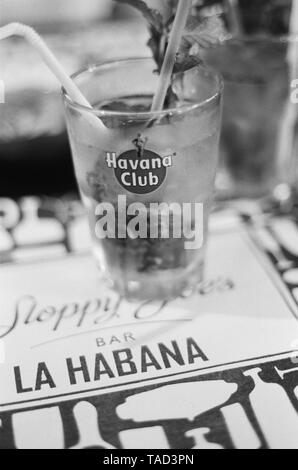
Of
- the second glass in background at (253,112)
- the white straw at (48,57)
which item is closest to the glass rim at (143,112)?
the white straw at (48,57)

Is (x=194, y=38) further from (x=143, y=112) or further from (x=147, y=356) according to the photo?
(x=147, y=356)

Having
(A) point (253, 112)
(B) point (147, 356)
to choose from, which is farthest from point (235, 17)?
(B) point (147, 356)

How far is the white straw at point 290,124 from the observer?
85 centimetres

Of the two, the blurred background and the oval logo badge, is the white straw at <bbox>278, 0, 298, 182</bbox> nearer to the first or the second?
the blurred background

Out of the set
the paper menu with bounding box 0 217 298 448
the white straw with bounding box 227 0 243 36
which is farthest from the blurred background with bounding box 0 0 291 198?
the paper menu with bounding box 0 217 298 448

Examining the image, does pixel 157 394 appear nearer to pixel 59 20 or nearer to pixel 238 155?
pixel 238 155

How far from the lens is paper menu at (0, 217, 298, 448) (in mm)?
563

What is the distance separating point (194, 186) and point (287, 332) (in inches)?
7.3

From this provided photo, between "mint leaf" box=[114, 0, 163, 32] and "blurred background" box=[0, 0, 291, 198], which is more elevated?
"blurred background" box=[0, 0, 291, 198]

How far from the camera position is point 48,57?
2.04 feet

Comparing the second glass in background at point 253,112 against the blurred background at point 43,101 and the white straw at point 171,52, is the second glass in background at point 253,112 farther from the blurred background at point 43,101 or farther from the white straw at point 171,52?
the white straw at point 171,52

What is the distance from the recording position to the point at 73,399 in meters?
0.59

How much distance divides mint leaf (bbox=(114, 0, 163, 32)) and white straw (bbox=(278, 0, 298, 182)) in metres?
0.24

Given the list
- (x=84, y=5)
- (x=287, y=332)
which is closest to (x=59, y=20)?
(x=84, y=5)
